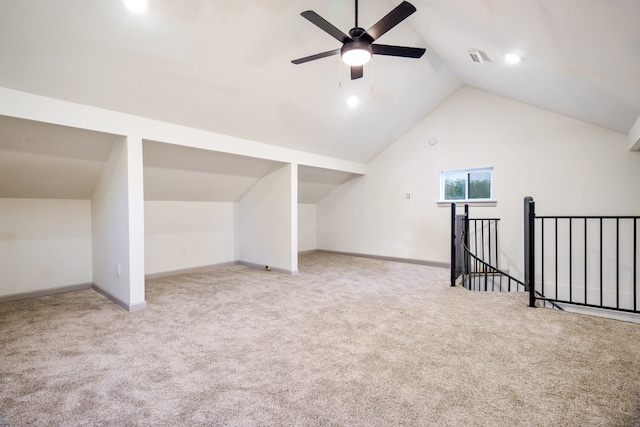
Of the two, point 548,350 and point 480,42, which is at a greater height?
point 480,42

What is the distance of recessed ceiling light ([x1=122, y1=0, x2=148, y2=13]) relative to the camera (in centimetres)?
237

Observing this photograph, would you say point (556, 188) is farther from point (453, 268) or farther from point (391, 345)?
point (391, 345)

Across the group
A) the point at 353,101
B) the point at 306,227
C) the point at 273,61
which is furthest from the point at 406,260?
the point at 273,61

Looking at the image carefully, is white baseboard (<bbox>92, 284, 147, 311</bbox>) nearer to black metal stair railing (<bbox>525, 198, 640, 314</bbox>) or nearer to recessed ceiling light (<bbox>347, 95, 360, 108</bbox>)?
recessed ceiling light (<bbox>347, 95, 360, 108</bbox>)

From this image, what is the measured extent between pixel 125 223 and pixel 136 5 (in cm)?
214

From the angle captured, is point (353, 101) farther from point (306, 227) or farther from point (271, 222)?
point (306, 227)

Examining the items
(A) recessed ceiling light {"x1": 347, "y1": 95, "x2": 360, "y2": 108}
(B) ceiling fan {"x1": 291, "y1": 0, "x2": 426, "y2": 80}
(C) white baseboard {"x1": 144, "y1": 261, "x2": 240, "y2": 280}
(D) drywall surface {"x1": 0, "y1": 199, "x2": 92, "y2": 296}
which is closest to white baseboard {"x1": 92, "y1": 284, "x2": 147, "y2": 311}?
(D) drywall surface {"x1": 0, "y1": 199, "x2": 92, "y2": 296}

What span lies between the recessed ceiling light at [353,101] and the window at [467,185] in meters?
2.32

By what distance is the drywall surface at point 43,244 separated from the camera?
3762mm

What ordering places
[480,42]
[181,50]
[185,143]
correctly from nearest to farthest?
[181,50] → [480,42] → [185,143]

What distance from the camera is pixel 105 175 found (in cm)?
385

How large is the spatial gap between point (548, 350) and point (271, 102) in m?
3.87

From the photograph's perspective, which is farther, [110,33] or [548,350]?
[110,33]

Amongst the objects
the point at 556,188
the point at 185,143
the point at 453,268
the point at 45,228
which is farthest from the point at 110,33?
the point at 556,188
